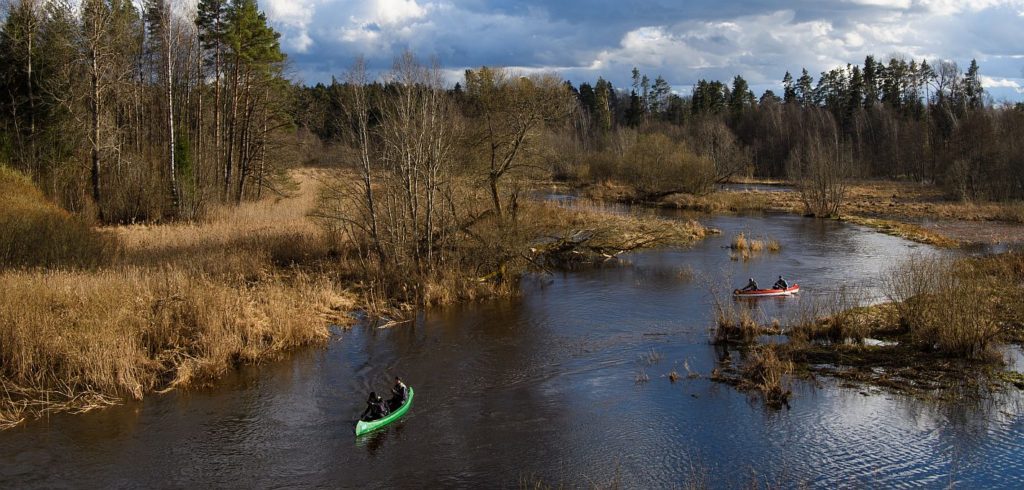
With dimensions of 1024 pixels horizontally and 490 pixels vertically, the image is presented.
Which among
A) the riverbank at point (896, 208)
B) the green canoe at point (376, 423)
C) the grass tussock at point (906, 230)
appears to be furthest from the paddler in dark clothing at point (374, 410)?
the riverbank at point (896, 208)

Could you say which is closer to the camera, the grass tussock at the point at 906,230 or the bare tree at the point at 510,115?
the bare tree at the point at 510,115

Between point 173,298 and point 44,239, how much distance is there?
224 inches

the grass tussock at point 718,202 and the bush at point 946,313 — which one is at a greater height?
the grass tussock at point 718,202

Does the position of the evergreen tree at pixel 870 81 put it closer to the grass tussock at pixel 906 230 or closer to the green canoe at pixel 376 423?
the grass tussock at pixel 906 230

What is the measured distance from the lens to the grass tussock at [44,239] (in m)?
19.2

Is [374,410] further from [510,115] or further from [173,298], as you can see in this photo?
[510,115]

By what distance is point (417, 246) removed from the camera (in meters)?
24.6

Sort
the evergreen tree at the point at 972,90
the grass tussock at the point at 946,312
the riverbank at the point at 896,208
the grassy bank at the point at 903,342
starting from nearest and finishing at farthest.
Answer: the grassy bank at the point at 903,342 < the grass tussock at the point at 946,312 < the riverbank at the point at 896,208 < the evergreen tree at the point at 972,90

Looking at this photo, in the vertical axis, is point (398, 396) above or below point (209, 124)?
below

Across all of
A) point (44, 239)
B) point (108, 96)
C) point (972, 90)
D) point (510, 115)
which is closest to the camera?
point (44, 239)

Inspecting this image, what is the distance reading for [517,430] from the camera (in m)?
13.2

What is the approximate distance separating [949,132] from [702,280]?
6502 centimetres

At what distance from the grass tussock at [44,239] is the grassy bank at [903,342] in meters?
18.0

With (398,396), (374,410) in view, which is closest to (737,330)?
(398,396)
